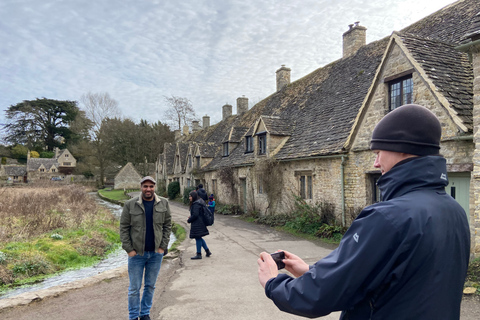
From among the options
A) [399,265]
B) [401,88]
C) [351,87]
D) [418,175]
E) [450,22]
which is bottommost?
[399,265]

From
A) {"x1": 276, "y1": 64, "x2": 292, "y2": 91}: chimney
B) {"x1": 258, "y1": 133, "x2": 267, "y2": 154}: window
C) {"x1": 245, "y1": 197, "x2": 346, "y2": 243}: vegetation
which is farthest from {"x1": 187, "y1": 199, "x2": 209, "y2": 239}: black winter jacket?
{"x1": 276, "y1": 64, "x2": 292, "y2": 91}: chimney

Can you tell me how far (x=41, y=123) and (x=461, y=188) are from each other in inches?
3030

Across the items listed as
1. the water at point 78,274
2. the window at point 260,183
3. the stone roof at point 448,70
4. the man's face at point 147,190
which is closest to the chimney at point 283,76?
the window at point 260,183

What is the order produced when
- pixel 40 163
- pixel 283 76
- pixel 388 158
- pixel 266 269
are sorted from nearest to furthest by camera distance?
pixel 388 158 → pixel 266 269 → pixel 283 76 → pixel 40 163

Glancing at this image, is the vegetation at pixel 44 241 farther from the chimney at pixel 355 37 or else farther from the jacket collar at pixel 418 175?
the chimney at pixel 355 37

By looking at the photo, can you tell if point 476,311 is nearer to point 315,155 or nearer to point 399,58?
point 399,58

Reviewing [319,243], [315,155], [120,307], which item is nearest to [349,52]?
[315,155]

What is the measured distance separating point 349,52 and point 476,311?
15.6 m

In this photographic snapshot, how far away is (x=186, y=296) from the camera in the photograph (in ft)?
19.0

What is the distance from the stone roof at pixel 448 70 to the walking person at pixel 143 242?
735 cm

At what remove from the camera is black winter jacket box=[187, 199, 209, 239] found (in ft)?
27.6

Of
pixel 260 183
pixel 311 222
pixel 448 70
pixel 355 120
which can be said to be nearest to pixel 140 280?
pixel 311 222

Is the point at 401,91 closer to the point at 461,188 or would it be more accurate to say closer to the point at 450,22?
the point at 461,188

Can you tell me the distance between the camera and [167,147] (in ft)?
131
